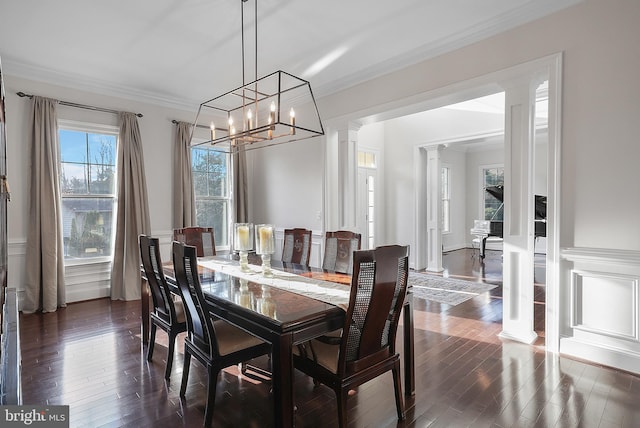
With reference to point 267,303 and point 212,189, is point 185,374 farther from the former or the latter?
point 212,189

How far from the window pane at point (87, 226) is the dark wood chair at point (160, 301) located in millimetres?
2543

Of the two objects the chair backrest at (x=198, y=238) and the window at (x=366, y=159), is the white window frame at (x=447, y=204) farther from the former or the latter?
→ the chair backrest at (x=198, y=238)

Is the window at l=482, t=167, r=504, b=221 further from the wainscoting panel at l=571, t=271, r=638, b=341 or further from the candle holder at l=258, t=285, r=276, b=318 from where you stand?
the candle holder at l=258, t=285, r=276, b=318

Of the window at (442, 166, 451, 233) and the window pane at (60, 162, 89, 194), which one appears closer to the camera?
the window pane at (60, 162, 89, 194)

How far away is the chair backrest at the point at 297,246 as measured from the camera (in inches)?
149

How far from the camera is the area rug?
483cm

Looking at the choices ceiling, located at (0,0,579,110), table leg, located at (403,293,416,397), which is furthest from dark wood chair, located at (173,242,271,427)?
ceiling, located at (0,0,579,110)

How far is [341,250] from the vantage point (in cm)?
334

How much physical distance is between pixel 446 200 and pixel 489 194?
120 cm

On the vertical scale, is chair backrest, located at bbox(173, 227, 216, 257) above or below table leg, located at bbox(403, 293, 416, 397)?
above

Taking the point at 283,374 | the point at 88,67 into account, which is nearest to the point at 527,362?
the point at 283,374

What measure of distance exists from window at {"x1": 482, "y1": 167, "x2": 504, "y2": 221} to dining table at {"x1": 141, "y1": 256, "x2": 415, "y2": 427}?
793 centimetres

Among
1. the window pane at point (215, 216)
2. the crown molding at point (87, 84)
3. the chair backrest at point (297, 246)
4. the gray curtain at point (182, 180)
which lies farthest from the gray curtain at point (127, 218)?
the chair backrest at point (297, 246)

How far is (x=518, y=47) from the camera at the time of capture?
3217 mm
